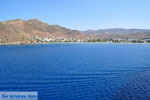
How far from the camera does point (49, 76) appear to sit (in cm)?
3453

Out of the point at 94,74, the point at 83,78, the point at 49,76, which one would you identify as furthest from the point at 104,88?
the point at 49,76

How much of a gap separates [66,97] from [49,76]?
11.8m

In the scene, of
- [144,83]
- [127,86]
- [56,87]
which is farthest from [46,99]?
[144,83]

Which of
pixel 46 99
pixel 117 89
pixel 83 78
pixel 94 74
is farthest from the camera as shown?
pixel 94 74

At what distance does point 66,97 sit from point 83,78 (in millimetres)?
9862

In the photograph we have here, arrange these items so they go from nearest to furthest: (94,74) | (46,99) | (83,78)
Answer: (46,99), (83,78), (94,74)

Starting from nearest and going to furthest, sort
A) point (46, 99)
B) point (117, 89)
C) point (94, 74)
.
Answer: point (46, 99), point (117, 89), point (94, 74)

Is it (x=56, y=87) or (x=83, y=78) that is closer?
(x=56, y=87)

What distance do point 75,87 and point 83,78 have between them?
554cm

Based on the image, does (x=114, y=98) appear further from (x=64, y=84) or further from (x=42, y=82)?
(x=42, y=82)

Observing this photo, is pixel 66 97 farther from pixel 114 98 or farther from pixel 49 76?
pixel 49 76

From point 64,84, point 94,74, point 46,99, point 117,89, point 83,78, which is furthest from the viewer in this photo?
point 94,74

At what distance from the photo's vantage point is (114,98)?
23234mm

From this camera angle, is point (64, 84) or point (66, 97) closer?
point (66, 97)
